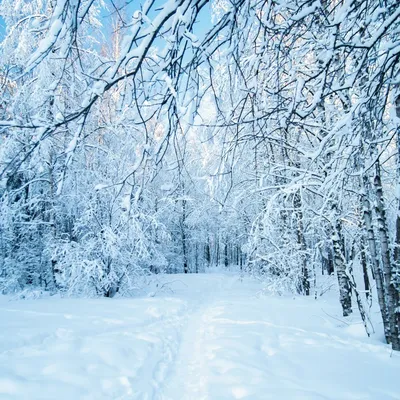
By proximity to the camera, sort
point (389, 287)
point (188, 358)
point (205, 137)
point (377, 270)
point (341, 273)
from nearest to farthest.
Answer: point (205, 137) → point (389, 287) → point (188, 358) → point (377, 270) → point (341, 273)

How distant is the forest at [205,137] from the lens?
1340 mm

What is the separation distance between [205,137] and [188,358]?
11.7 ft

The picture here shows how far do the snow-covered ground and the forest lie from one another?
0.94 m

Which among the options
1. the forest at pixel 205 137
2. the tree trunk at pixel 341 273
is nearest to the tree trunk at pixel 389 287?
the forest at pixel 205 137

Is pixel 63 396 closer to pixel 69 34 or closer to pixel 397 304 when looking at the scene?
pixel 69 34

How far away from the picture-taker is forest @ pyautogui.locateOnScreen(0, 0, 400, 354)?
1340 millimetres

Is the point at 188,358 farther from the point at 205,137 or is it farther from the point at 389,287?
the point at 205,137

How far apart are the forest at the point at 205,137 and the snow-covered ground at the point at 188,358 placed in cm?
94

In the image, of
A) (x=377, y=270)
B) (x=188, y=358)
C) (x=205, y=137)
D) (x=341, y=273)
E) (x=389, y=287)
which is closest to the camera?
(x=205, y=137)

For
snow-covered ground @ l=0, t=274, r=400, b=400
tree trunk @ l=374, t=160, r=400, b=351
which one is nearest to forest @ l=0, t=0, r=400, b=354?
tree trunk @ l=374, t=160, r=400, b=351

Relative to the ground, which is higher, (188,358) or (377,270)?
(377,270)

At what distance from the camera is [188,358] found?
14.2ft

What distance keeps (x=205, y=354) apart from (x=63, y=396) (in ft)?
7.03

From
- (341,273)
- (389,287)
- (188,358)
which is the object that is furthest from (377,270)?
(188,358)
